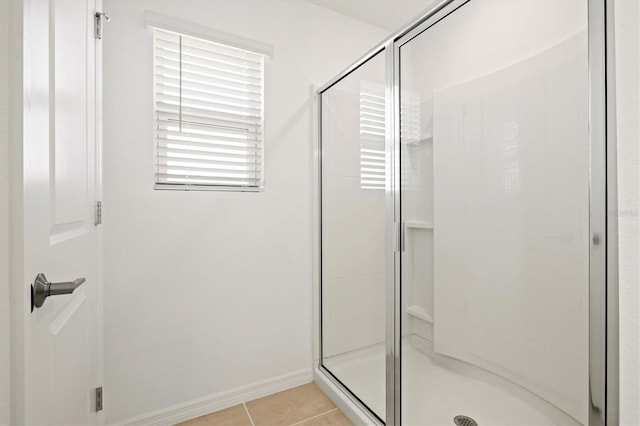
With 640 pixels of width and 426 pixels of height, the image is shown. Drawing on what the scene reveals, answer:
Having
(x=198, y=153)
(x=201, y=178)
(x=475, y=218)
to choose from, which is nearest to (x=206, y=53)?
(x=198, y=153)

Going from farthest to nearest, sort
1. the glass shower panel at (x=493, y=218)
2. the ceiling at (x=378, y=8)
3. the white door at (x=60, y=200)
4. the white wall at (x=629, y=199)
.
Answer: the ceiling at (x=378, y=8)
the glass shower panel at (x=493, y=218)
the white door at (x=60, y=200)
the white wall at (x=629, y=199)

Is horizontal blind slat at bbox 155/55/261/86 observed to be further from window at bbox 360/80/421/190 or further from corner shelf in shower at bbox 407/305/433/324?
corner shelf in shower at bbox 407/305/433/324

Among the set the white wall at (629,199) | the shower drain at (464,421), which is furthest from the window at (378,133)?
the shower drain at (464,421)

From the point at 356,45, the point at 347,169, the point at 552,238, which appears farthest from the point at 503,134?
the point at 356,45

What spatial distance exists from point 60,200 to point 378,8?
2.09 metres

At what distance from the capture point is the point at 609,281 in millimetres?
761

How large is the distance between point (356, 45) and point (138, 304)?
210 centimetres

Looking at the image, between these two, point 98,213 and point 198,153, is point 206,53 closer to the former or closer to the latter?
point 198,153

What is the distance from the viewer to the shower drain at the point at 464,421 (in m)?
1.30

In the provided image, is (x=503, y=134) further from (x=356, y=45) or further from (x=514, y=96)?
(x=356, y=45)

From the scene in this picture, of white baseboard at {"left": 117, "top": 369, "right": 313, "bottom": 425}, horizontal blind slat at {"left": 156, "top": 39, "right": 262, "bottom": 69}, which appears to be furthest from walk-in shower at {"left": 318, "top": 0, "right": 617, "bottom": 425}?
horizontal blind slat at {"left": 156, "top": 39, "right": 262, "bottom": 69}

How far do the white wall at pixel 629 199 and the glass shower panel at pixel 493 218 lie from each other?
54 cm

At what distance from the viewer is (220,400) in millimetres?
1690

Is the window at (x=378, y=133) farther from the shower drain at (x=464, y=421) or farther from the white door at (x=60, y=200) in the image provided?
the white door at (x=60, y=200)
